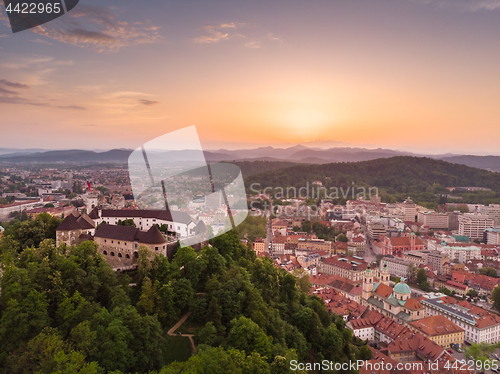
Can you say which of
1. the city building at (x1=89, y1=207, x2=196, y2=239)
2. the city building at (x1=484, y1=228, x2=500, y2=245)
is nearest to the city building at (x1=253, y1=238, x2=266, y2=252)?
the city building at (x1=89, y1=207, x2=196, y2=239)

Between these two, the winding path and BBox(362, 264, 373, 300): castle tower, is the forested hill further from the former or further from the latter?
the winding path

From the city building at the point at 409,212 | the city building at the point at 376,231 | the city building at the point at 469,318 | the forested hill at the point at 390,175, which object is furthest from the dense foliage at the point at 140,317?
the forested hill at the point at 390,175

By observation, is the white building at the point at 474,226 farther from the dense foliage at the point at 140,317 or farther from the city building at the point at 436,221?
the dense foliage at the point at 140,317

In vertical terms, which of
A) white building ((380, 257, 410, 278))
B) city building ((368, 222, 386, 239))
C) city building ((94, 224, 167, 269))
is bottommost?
white building ((380, 257, 410, 278))

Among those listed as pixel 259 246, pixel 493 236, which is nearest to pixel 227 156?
pixel 259 246

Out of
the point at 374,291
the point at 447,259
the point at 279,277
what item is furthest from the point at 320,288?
the point at 447,259
